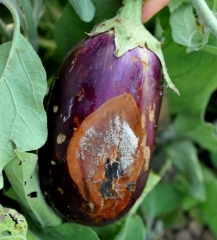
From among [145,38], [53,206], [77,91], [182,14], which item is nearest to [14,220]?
[53,206]

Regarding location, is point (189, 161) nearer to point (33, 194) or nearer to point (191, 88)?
point (191, 88)

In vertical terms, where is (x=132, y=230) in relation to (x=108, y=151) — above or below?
below

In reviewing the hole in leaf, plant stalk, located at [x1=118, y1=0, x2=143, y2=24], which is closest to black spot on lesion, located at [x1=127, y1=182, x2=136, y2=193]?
plant stalk, located at [x1=118, y1=0, x2=143, y2=24]

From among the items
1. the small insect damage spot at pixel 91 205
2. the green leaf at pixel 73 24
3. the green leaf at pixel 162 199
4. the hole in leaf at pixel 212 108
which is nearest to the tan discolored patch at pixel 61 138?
the small insect damage spot at pixel 91 205

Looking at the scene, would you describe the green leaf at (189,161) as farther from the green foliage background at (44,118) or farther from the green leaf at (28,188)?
the green leaf at (28,188)

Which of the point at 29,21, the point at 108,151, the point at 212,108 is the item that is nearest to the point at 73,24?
the point at 29,21

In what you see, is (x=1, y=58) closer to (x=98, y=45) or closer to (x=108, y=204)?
(x=98, y=45)
